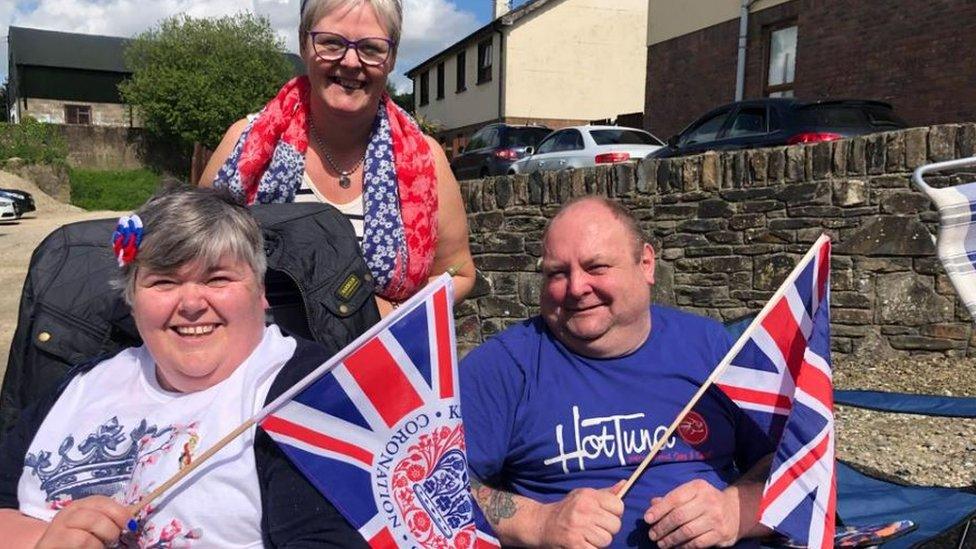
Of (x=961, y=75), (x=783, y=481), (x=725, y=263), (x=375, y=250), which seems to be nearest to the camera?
(x=783, y=481)

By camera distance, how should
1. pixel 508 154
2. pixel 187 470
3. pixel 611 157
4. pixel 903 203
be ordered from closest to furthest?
pixel 187 470 → pixel 903 203 → pixel 611 157 → pixel 508 154

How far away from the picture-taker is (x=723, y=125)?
30.5 feet

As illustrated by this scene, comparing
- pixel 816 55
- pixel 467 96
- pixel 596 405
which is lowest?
pixel 596 405

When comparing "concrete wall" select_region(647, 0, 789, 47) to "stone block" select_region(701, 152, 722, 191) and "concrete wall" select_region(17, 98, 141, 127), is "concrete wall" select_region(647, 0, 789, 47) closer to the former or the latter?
"stone block" select_region(701, 152, 722, 191)

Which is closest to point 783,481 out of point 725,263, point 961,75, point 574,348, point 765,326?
point 765,326

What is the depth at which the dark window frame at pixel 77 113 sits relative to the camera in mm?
46156

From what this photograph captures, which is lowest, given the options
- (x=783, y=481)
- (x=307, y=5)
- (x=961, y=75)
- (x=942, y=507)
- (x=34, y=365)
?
(x=942, y=507)

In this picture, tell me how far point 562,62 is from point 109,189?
55.4 feet

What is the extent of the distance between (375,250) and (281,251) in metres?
0.29

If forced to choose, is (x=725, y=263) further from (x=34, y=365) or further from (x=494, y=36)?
(x=494, y=36)

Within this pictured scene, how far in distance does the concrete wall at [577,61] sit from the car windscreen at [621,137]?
42.6 ft

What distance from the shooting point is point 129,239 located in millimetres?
1673

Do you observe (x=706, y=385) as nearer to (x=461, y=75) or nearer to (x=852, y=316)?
(x=852, y=316)

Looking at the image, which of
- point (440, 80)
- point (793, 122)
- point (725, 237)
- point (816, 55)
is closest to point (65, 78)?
point (440, 80)
